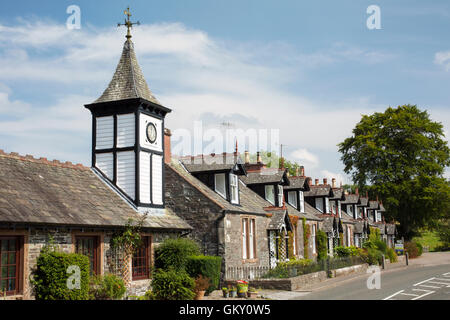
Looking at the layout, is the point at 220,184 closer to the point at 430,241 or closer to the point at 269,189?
the point at 269,189

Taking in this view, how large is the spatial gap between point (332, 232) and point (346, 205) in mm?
14719

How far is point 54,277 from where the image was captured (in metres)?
15.3

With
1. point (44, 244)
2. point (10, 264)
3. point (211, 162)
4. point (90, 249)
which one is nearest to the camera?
point (10, 264)

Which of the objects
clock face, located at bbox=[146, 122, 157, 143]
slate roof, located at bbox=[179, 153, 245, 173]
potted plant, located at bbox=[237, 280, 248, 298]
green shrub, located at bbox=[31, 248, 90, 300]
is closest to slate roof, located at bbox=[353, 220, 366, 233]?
slate roof, located at bbox=[179, 153, 245, 173]

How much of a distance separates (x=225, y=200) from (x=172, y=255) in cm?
589

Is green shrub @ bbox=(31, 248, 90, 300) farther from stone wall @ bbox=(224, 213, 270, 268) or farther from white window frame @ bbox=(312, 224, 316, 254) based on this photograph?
white window frame @ bbox=(312, 224, 316, 254)

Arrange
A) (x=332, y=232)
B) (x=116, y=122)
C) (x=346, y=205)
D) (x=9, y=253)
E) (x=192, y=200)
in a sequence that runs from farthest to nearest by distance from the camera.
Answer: (x=346, y=205) → (x=332, y=232) → (x=192, y=200) → (x=116, y=122) → (x=9, y=253)

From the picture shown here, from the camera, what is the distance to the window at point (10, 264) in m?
14.8

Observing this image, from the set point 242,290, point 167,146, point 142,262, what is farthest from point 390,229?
point 142,262

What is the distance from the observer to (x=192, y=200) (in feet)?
81.1

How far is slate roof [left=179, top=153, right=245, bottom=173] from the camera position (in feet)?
88.8

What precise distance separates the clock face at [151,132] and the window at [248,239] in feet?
22.8
